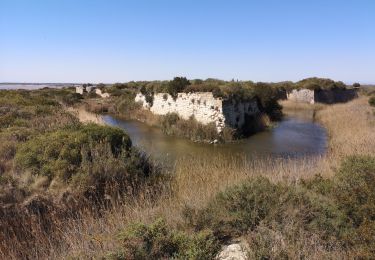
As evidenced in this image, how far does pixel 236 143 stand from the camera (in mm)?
14297

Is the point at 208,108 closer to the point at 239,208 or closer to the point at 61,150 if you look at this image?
the point at 61,150

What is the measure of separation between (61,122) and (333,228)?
8.21 meters

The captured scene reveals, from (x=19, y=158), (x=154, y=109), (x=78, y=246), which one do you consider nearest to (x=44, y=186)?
(x=19, y=158)

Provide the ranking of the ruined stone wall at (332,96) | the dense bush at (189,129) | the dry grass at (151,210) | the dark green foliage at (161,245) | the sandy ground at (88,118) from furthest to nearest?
the ruined stone wall at (332,96), the dense bush at (189,129), the sandy ground at (88,118), the dry grass at (151,210), the dark green foliage at (161,245)

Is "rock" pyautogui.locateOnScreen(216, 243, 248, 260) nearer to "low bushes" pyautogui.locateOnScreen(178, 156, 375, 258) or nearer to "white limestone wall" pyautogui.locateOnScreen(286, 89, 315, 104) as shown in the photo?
"low bushes" pyautogui.locateOnScreen(178, 156, 375, 258)

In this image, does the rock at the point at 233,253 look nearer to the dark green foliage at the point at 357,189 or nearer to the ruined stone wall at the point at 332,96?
the dark green foliage at the point at 357,189

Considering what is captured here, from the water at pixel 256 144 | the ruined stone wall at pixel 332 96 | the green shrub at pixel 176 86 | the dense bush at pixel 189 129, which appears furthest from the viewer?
the ruined stone wall at pixel 332 96

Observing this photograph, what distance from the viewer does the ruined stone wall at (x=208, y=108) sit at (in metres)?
15.2

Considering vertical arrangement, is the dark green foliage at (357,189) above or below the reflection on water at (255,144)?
above

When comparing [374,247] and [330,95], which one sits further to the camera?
[330,95]

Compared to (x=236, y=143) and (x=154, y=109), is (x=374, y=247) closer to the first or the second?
(x=236, y=143)

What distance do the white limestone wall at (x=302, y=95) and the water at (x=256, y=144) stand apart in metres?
9.09

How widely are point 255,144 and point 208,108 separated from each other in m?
3.22

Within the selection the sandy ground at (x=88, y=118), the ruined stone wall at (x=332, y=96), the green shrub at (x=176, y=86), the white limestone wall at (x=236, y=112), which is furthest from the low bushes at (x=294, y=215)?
the ruined stone wall at (x=332, y=96)
